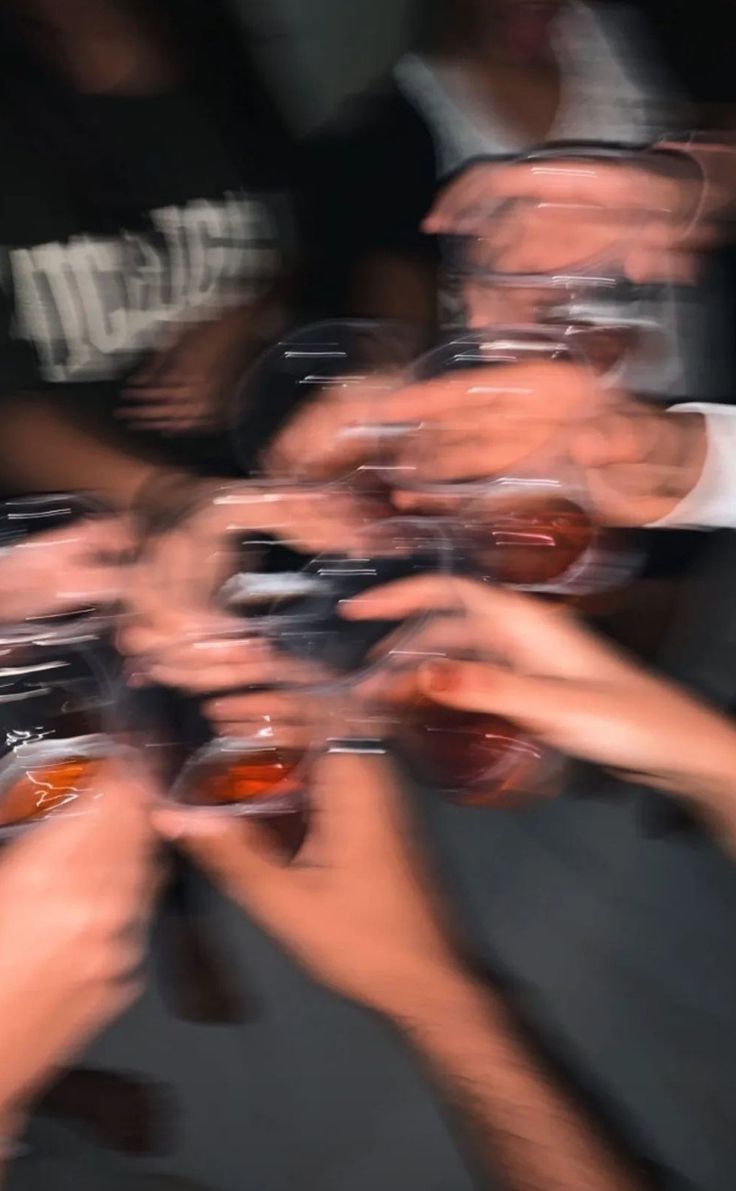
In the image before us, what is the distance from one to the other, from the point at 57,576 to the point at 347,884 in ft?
0.80

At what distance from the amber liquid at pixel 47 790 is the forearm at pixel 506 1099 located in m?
0.22

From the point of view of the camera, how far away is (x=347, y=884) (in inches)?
19.5

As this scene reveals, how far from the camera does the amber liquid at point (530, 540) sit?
21.2 inches

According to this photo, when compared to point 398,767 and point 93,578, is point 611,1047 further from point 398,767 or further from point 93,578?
point 93,578

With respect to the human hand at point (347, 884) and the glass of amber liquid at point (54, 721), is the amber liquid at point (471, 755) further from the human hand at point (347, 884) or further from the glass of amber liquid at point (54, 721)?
the glass of amber liquid at point (54, 721)

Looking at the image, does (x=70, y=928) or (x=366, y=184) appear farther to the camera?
(x=366, y=184)

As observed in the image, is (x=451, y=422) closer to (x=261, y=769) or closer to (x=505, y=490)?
(x=505, y=490)

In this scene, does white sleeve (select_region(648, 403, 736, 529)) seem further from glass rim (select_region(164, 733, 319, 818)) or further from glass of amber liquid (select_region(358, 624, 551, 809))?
glass rim (select_region(164, 733, 319, 818))

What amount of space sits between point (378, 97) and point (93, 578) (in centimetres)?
38

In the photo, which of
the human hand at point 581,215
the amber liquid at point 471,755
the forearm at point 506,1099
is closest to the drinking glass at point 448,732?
the amber liquid at point 471,755

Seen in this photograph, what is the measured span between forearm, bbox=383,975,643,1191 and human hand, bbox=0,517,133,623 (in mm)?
291

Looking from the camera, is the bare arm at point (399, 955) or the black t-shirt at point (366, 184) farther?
the black t-shirt at point (366, 184)

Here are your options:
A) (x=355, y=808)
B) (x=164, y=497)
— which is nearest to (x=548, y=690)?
(x=355, y=808)

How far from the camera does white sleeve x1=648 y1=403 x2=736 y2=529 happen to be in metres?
0.58
